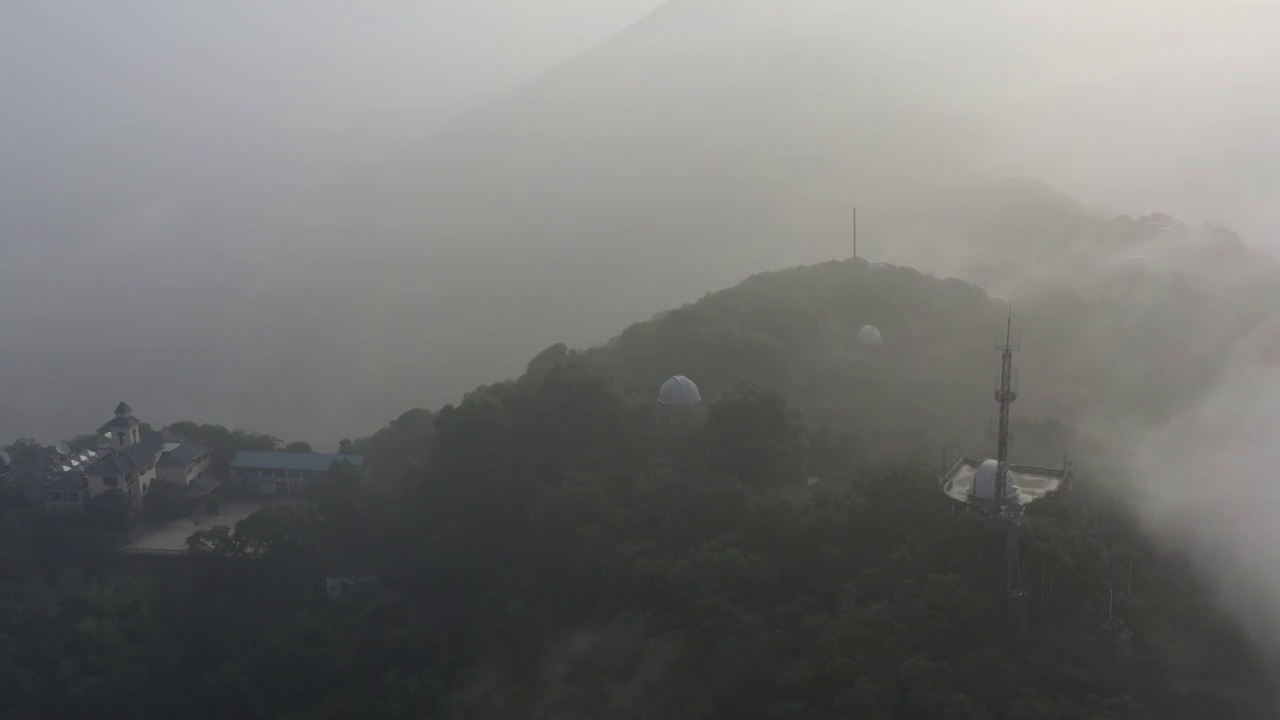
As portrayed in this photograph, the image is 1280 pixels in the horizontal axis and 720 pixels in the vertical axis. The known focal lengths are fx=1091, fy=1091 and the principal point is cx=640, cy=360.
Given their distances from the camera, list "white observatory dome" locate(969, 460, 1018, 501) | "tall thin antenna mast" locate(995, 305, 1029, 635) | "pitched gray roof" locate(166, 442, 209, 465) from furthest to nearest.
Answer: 1. "pitched gray roof" locate(166, 442, 209, 465)
2. "white observatory dome" locate(969, 460, 1018, 501)
3. "tall thin antenna mast" locate(995, 305, 1029, 635)

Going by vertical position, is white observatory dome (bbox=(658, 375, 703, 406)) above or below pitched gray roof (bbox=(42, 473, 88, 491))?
above

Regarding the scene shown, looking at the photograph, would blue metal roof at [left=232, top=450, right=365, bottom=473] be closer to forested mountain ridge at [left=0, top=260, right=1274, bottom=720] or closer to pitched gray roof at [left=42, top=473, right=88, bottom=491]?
forested mountain ridge at [left=0, top=260, right=1274, bottom=720]

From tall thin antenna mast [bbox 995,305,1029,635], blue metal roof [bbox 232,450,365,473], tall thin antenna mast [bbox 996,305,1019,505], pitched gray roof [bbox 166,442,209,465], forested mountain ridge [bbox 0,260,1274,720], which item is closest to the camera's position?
forested mountain ridge [bbox 0,260,1274,720]

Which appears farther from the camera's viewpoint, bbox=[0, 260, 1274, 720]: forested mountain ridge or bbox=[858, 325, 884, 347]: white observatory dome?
bbox=[858, 325, 884, 347]: white observatory dome

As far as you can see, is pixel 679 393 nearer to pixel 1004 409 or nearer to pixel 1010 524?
pixel 1004 409

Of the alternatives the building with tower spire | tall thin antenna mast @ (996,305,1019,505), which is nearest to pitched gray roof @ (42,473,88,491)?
the building with tower spire

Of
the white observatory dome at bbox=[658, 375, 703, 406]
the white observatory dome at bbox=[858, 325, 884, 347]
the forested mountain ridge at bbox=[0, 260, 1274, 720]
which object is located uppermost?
the white observatory dome at bbox=[858, 325, 884, 347]
